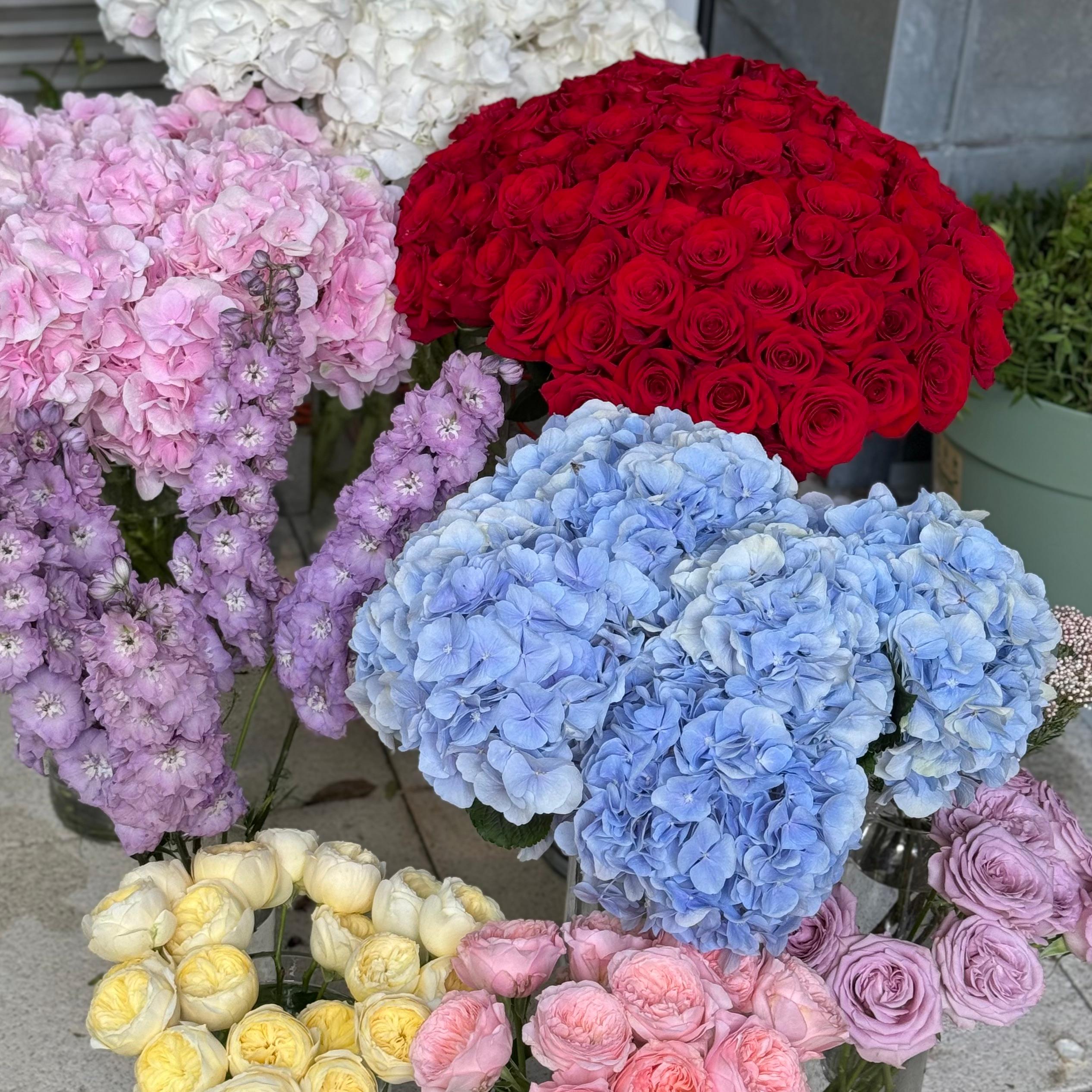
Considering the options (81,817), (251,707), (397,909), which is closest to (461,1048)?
(397,909)

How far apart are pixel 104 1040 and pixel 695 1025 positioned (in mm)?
452

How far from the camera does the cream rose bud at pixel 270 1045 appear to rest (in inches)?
41.4

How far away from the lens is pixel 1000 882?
1157 millimetres

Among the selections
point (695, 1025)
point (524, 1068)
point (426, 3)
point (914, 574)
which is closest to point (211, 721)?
point (524, 1068)

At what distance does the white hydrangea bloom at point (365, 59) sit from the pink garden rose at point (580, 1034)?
3.52 feet

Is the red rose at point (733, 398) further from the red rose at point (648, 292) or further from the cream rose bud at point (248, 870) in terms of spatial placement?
the cream rose bud at point (248, 870)

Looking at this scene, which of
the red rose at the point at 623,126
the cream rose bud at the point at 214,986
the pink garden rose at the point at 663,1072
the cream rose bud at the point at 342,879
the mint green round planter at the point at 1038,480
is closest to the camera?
the pink garden rose at the point at 663,1072

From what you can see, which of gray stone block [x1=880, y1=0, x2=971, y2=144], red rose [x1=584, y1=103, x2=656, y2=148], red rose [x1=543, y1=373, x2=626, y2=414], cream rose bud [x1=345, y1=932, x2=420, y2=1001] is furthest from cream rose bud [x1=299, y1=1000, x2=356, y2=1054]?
gray stone block [x1=880, y1=0, x2=971, y2=144]

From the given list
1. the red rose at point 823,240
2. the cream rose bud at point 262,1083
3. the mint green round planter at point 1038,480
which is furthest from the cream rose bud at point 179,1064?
the mint green round planter at point 1038,480

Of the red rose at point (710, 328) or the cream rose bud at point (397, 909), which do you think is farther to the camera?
the red rose at point (710, 328)

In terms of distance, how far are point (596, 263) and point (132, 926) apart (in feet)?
2.43

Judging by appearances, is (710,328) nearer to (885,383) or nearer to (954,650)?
(885,383)

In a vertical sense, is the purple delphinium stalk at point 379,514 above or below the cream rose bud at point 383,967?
above

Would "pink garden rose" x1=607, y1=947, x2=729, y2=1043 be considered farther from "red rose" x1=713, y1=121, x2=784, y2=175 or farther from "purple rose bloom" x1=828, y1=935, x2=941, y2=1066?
"red rose" x1=713, y1=121, x2=784, y2=175
